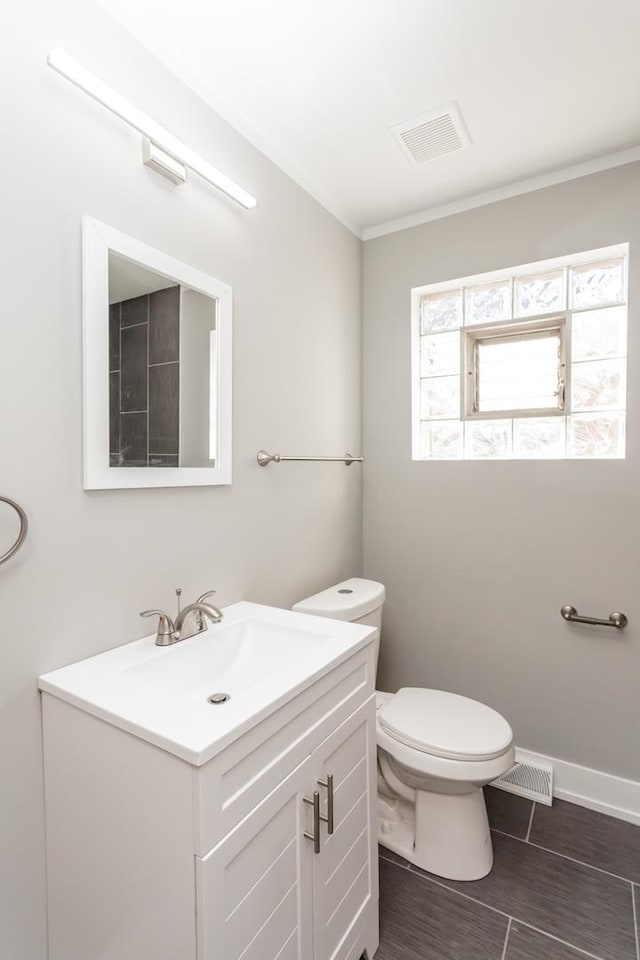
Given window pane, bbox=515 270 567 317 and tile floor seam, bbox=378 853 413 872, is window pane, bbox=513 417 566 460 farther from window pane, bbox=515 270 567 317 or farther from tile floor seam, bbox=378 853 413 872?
tile floor seam, bbox=378 853 413 872

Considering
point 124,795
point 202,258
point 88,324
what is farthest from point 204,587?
point 202,258

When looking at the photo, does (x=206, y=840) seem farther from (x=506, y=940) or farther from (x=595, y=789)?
(x=595, y=789)

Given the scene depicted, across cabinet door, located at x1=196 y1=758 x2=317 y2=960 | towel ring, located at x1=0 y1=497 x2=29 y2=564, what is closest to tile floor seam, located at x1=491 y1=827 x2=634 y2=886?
cabinet door, located at x1=196 y1=758 x2=317 y2=960

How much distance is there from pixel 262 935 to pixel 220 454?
1.11 metres

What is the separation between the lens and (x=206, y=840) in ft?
2.53

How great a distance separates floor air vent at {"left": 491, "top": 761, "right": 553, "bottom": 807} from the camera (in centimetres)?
189

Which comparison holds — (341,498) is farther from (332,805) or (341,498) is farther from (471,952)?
(471,952)

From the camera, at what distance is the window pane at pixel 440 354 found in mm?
2216

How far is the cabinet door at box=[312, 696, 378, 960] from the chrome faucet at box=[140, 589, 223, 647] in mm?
400

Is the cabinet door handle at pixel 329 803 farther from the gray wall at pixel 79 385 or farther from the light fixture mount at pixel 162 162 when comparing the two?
the light fixture mount at pixel 162 162

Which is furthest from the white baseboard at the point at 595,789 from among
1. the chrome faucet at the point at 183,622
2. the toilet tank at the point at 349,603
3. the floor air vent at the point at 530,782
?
the chrome faucet at the point at 183,622

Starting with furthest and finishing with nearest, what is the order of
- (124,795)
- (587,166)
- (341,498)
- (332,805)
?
(341,498), (587,166), (332,805), (124,795)

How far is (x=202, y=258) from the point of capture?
4.75 ft

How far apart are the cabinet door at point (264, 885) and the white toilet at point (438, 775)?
1.92ft
